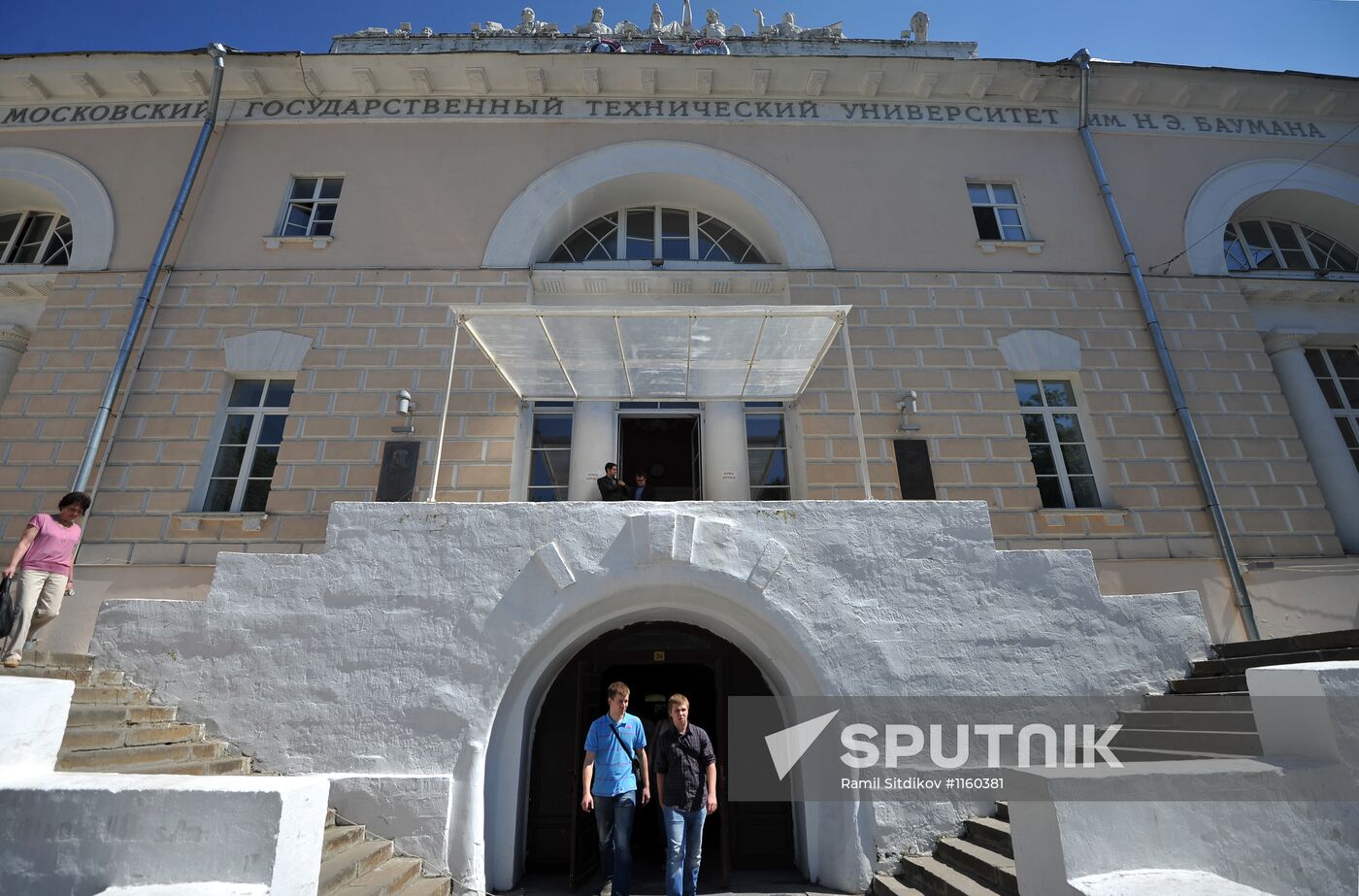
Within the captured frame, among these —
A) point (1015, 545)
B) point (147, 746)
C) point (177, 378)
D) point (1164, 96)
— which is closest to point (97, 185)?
point (177, 378)

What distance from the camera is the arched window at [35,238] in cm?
1057

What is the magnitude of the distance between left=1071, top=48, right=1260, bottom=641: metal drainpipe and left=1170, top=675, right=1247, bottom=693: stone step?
2.82 metres

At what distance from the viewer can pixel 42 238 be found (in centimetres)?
1076

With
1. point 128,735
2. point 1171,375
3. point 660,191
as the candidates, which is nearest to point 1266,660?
point 1171,375

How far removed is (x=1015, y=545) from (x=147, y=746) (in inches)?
362

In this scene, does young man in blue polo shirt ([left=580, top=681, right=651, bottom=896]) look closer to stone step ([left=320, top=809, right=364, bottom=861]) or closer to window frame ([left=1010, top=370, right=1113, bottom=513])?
stone step ([left=320, top=809, right=364, bottom=861])

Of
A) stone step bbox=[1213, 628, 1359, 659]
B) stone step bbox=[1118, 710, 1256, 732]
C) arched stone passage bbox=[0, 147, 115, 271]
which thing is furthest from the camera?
arched stone passage bbox=[0, 147, 115, 271]

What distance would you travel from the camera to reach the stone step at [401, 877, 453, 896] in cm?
531

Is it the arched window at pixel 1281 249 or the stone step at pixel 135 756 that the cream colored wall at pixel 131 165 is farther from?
the arched window at pixel 1281 249

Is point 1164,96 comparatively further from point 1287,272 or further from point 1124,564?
point 1124,564

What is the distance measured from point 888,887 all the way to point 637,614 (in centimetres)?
331

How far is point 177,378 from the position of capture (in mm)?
9242

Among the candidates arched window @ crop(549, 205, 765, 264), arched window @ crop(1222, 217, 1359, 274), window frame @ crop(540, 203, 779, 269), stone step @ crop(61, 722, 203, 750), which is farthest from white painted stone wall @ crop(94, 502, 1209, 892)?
arched window @ crop(1222, 217, 1359, 274)

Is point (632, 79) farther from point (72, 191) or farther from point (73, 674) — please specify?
point (73, 674)
